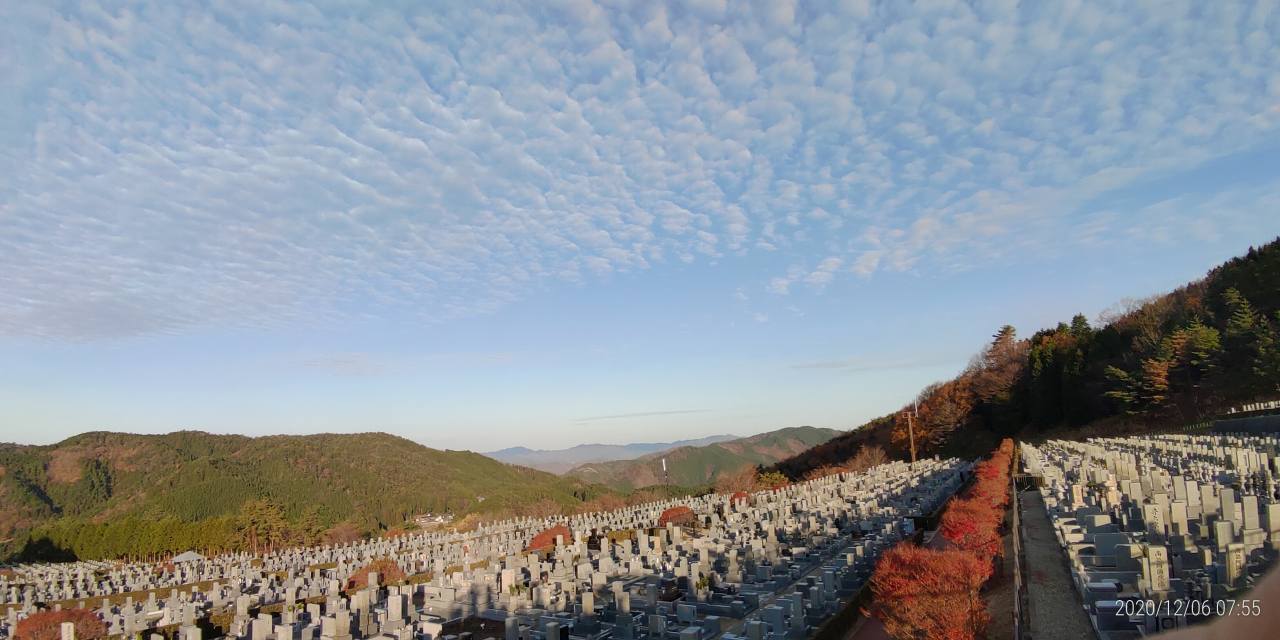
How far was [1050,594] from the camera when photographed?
1180 cm

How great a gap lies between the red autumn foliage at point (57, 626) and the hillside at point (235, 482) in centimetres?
4828

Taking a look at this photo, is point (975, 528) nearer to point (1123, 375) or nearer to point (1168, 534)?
point (1168, 534)

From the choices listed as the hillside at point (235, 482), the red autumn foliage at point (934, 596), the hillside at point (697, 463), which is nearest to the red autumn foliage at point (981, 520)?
the red autumn foliage at point (934, 596)

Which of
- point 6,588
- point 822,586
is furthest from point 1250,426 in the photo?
point 6,588

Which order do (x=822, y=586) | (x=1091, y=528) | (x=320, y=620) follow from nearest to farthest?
(x=1091, y=528), (x=822, y=586), (x=320, y=620)

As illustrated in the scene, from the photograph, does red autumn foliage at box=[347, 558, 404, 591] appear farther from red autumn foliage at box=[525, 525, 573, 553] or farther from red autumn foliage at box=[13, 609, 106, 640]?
red autumn foliage at box=[13, 609, 106, 640]

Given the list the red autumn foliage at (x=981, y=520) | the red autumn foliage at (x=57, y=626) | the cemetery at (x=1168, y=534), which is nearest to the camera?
the cemetery at (x=1168, y=534)

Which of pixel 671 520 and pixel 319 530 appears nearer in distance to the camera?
pixel 671 520

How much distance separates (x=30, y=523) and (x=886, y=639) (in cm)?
9719

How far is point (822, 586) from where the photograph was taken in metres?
14.3

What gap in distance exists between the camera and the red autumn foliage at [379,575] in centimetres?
2308

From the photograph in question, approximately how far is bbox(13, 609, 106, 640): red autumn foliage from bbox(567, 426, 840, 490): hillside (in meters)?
127

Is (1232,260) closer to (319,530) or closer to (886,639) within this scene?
(886,639)

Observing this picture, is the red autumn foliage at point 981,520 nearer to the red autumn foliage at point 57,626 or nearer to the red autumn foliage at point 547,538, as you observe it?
the red autumn foliage at point 547,538
